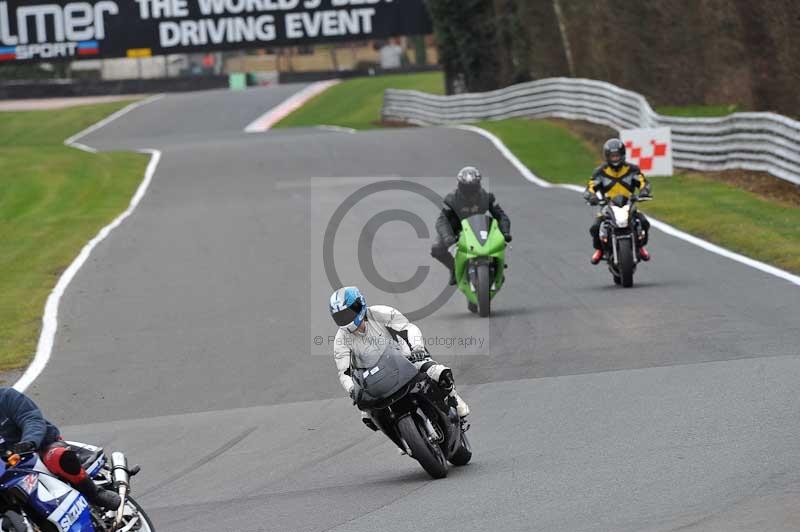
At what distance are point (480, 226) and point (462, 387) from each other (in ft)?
12.0

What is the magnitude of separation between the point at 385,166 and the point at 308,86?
Answer: 38151mm

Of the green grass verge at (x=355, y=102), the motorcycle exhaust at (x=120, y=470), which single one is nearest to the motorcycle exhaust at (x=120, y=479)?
the motorcycle exhaust at (x=120, y=470)

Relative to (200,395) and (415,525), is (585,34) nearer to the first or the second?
(200,395)

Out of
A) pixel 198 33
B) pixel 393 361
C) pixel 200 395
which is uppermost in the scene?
pixel 198 33

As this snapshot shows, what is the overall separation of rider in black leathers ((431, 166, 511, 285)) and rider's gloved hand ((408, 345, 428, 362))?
244 inches

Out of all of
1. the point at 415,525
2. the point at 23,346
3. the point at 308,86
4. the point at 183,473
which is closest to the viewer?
the point at 415,525

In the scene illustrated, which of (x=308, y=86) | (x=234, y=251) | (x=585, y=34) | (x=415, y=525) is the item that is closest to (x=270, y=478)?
(x=415, y=525)

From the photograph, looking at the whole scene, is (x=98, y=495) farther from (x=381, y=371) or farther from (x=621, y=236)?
(x=621, y=236)

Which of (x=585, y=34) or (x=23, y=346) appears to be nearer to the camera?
(x=23, y=346)

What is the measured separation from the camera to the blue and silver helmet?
9.62m

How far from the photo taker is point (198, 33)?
47844 millimetres

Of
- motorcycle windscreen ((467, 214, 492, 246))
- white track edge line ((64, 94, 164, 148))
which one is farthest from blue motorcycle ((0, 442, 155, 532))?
white track edge line ((64, 94, 164, 148))

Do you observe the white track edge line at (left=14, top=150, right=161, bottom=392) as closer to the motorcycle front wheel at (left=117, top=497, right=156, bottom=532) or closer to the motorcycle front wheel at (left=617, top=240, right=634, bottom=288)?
the motorcycle front wheel at (left=117, top=497, right=156, bottom=532)

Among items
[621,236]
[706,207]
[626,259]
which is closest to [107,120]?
[706,207]
